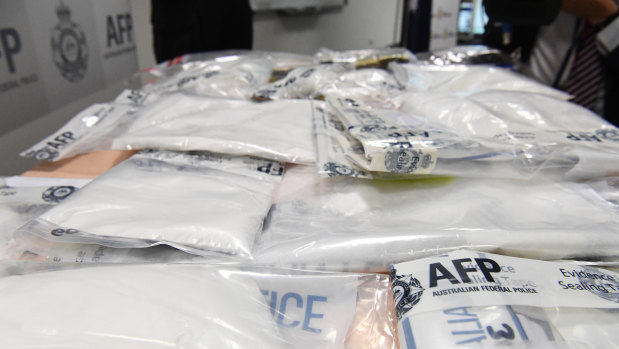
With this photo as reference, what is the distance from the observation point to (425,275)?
1.08 ft

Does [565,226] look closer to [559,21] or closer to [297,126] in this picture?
[297,126]

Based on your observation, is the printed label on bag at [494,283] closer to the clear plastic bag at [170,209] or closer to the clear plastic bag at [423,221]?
the clear plastic bag at [423,221]

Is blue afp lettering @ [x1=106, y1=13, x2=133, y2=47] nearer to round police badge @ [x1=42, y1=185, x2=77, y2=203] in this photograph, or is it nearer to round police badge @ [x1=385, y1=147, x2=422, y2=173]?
round police badge @ [x1=42, y1=185, x2=77, y2=203]

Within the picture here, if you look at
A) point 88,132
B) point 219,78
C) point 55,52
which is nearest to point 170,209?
point 88,132

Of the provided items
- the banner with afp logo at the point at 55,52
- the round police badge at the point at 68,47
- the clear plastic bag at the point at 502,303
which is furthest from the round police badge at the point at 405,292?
the round police badge at the point at 68,47

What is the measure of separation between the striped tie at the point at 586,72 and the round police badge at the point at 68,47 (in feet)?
5.06

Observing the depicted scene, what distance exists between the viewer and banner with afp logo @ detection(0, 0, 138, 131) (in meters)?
1.03

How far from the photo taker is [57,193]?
0.50 metres

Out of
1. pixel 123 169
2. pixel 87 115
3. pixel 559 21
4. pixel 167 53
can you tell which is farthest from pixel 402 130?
pixel 167 53

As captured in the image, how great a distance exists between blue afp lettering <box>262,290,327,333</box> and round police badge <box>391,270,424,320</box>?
7 cm

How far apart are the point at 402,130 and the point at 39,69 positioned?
1140 mm

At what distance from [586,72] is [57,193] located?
1.30 m

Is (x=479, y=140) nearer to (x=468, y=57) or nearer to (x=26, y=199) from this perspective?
(x=26, y=199)

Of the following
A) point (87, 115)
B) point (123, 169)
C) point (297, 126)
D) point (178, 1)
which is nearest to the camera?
point (123, 169)
